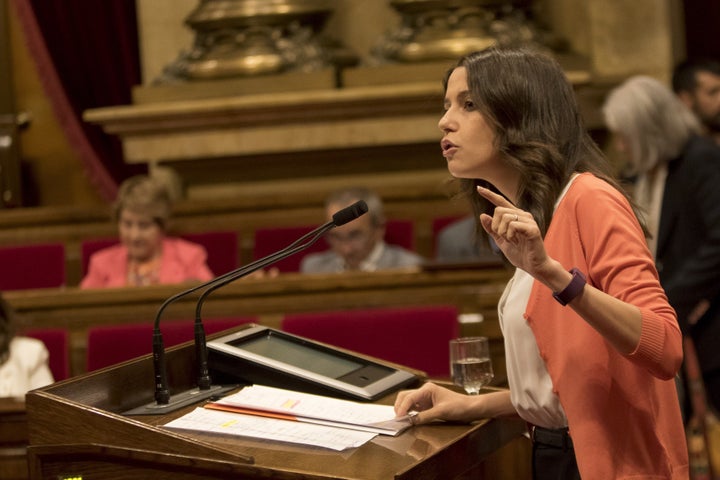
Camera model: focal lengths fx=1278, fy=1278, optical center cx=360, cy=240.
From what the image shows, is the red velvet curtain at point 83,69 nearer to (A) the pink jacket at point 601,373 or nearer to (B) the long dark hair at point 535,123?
(B) the long dark hair at point 535,123

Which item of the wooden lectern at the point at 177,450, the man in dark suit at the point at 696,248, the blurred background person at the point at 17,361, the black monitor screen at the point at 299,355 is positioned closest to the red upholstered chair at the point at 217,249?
the blurred background person at the point at 17,361

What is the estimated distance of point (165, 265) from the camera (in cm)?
502

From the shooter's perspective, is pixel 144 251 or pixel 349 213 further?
pixel 144 251

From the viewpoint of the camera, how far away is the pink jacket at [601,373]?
1841 mm

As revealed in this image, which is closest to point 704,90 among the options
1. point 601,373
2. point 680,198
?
point 680,198

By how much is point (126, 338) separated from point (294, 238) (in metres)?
1.61

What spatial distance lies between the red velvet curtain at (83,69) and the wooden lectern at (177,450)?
14.9 feet

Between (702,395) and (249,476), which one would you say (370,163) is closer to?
(702,395)

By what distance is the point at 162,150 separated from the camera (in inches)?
232

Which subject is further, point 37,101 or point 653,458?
point 37,101

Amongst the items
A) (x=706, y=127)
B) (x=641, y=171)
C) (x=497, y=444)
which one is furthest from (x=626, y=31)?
(x=497, y=444)

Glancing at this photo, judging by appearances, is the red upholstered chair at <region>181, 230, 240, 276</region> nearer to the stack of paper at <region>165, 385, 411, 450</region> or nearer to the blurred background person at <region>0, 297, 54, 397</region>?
the blurred background person at <region>0, 297, 54, 397</region>

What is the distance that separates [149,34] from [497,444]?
4.52 meters

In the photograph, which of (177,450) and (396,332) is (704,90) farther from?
(177,450)
